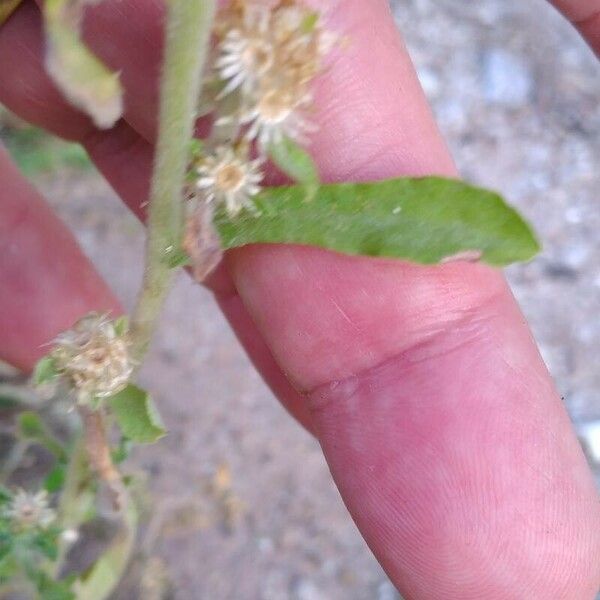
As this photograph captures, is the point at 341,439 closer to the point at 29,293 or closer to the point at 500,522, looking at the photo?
the point at 500,522

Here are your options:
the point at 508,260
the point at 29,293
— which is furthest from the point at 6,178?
the point at 508,260

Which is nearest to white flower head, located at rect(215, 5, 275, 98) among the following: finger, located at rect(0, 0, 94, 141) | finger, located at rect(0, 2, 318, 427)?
finger, located at rect(0, 2, 318, 427)

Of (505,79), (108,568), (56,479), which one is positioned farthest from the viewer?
(505,79)

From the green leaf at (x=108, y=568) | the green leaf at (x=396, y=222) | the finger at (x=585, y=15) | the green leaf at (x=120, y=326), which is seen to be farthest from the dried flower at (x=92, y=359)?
the finger at (x=585, y=15)

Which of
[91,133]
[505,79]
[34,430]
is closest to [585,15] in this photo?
[505,79]

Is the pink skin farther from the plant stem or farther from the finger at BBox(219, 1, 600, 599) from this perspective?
the plant stem

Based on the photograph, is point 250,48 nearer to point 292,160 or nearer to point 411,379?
point 292,160
